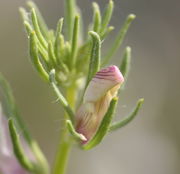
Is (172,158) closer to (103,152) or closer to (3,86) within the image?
(103,152)

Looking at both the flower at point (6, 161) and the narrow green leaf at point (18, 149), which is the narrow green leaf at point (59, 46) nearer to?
the narrow green leaf at point (18, 149)

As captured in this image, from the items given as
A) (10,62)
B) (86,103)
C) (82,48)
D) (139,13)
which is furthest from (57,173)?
(139,13)

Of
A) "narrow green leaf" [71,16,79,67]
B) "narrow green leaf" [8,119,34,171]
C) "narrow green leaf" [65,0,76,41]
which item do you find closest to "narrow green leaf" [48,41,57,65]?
"narrow green leaf" [71,16,79,67]

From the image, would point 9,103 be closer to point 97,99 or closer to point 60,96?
point 60,96

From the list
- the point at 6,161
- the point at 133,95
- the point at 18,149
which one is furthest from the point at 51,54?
the point at 133,95

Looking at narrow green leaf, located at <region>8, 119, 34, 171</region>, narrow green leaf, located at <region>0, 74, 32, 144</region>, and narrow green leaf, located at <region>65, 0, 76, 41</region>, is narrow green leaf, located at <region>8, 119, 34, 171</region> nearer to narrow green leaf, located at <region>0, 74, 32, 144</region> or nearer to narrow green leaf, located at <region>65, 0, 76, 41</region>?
narrow green leaf, located at <region>0, 74, 32, 144</region>

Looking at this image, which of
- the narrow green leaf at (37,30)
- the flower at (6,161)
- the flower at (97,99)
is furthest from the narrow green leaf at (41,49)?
the flower at (6,161)

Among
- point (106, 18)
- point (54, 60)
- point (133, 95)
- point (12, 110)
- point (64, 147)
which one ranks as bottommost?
point (133, 95)
